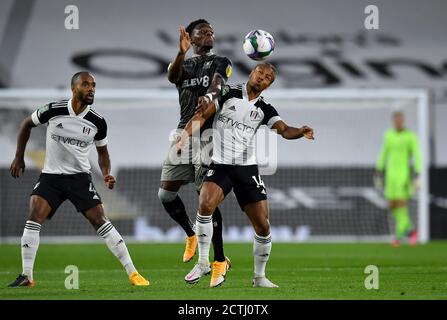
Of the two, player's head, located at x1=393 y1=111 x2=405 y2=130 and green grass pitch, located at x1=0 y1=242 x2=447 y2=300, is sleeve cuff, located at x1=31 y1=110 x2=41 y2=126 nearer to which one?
green grass pitch, located at x1=0 y1=242 x2=447 y2=300

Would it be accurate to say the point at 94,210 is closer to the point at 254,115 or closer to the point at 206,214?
the point at 206,214

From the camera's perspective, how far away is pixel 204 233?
9266 millimetres

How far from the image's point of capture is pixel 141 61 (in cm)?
2375

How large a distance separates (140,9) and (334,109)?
584 cm

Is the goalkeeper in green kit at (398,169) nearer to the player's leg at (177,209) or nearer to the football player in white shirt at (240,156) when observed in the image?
the player's leg at (177,209)

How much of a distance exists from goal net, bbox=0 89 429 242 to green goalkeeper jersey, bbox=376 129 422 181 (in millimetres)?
869

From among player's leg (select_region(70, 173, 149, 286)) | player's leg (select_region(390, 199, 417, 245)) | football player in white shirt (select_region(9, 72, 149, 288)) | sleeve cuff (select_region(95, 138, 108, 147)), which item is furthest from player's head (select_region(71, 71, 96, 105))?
player's leg (select_region(390, 199, 417, 245))

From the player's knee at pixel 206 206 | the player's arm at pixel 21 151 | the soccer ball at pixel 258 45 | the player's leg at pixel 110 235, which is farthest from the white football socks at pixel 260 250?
the player's arm at pixel 21 151

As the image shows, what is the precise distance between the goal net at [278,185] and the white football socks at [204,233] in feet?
31.8

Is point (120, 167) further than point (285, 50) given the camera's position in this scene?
No
